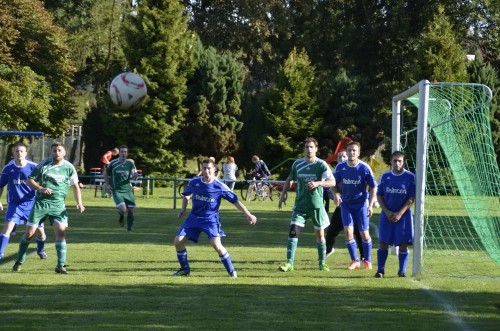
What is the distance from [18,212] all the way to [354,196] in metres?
4.87

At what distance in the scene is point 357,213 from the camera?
13.0 m

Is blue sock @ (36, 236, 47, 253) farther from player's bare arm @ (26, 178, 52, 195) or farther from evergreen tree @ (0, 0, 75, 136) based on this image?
evergreen tree @ (0, 0, 75, 136)

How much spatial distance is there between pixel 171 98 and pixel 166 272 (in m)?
31.7

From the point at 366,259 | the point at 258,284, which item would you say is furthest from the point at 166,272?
the point at 366,259

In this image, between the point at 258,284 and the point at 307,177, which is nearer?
the point at 258,284

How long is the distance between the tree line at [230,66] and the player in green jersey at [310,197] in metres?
23.4

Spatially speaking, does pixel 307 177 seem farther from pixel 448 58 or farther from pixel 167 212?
pixel 448 58

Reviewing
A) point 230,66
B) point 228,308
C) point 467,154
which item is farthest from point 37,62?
point 228,308

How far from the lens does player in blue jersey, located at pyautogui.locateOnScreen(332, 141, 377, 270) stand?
12.9 m

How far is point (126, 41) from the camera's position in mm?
43438

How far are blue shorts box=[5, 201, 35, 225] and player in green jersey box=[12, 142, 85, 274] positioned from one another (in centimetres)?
118

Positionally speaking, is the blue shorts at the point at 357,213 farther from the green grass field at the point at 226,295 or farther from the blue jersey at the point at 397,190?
the blue jersey at the point at 397,190

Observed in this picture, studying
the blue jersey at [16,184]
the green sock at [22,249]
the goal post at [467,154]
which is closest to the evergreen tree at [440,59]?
the goal post at [467,154]

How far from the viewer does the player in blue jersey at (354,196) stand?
12859 mm
